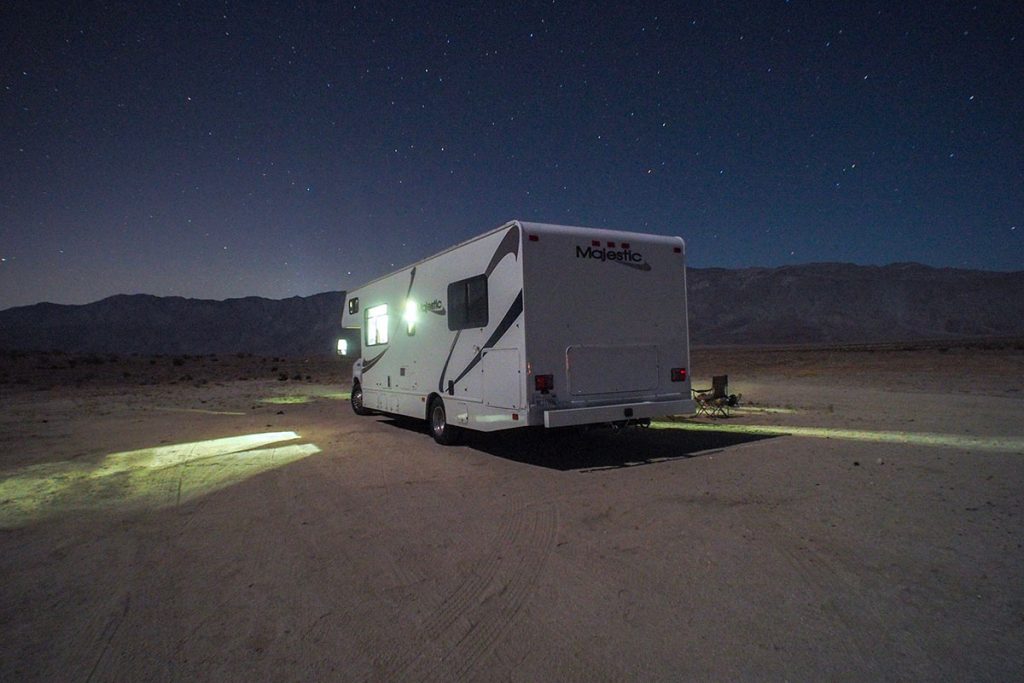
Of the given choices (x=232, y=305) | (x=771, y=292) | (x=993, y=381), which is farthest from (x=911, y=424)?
(x=232, y=305)

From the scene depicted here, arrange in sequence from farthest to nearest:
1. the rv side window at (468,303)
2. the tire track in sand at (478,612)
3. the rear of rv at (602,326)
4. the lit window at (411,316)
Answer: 1. the lit window at (411,316)
2. the rv side window at (468,303)
3. the rear of rv at (602,326)
4. the tire track in sand at (478,612)

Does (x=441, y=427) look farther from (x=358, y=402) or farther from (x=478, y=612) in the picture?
(x=478, y=612)

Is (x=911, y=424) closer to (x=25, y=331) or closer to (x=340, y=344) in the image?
(x=340, y=344)

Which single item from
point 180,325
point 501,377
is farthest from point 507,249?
point 180,325

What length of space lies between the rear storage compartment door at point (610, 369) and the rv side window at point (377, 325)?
19.2 feet

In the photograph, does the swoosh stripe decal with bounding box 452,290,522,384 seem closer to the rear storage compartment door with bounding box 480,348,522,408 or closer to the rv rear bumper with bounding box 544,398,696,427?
the rear storage compartment door with bounding box 480,348,522,408

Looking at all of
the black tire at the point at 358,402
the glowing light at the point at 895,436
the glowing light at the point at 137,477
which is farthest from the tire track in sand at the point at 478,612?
the black tire at the point at 358,402

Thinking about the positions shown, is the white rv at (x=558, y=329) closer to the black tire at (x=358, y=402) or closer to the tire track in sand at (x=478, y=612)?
the tire track in sand at (x=478, y=612)

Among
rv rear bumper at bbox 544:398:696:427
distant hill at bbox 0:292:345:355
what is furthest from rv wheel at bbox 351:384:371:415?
distant hill at bbox 0:292:345:355

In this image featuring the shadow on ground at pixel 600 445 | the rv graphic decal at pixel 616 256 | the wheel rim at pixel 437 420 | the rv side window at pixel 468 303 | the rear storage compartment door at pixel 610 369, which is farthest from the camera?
the wheel rim at pixel 437 420

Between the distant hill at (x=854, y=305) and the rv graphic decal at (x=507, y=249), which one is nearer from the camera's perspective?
the rv graphic decal at (x=507, y=249)

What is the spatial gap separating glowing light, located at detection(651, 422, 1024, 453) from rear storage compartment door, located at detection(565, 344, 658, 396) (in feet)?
10.3

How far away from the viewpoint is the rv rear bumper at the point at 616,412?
745cm

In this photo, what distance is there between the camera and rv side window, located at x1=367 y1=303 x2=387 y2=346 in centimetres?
1256
